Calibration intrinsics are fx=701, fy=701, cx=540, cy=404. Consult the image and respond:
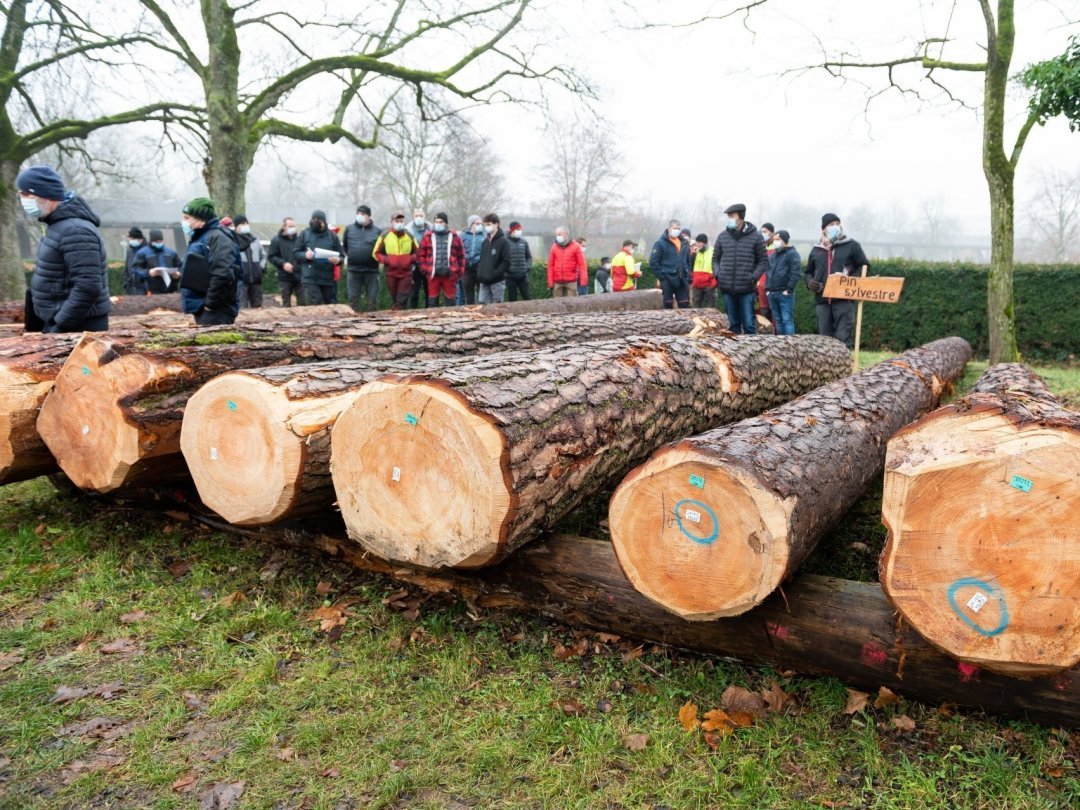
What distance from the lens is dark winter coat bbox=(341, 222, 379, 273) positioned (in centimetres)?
1185

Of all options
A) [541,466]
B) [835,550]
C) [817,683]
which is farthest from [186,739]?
[835,550]

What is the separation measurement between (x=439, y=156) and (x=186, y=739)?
42.0m

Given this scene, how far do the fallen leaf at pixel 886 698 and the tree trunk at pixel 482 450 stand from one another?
1.39m

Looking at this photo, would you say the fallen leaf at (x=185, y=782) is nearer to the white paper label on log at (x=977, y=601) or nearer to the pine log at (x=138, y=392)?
the pine log at (x=138, y=392)

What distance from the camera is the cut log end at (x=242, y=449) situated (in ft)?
10.3

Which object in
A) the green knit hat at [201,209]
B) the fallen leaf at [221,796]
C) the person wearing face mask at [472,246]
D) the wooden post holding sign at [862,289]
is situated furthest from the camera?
the person wearing face mask at [472,246]

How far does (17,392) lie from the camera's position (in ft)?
13.1

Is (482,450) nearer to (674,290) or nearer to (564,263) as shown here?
(674,290)

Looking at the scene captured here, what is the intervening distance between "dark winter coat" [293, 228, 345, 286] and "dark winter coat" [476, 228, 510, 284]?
2.49 metres

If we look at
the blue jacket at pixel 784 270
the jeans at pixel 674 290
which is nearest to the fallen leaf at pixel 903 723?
the blue jacket at pixel 784 270

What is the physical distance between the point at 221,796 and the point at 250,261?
11211 millimetres

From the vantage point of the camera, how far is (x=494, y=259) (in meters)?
12.2

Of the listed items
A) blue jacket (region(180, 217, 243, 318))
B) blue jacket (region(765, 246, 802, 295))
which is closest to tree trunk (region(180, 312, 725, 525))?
blue jacket (region(180, 217, 243, 318))

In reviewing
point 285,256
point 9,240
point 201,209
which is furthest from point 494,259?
point 9,240
